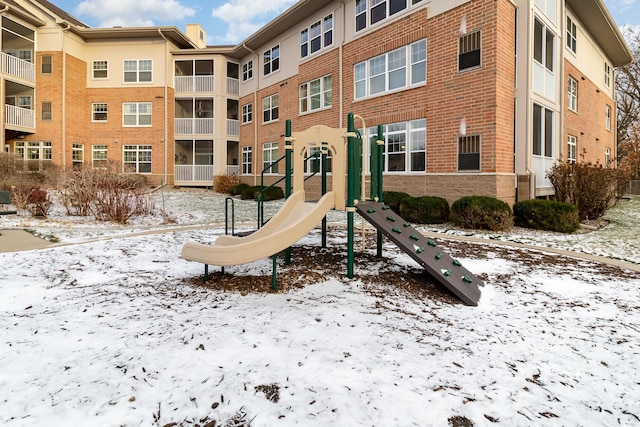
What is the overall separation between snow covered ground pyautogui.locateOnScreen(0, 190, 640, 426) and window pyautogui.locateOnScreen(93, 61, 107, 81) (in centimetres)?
2465

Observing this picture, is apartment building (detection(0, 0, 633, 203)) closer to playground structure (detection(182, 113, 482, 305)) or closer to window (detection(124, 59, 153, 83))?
window (detection(124, 59, 153, 83))

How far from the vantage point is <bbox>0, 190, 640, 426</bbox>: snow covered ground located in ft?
8.04

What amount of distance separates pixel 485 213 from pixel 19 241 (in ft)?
37.0

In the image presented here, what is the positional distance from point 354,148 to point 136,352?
13.0 ft

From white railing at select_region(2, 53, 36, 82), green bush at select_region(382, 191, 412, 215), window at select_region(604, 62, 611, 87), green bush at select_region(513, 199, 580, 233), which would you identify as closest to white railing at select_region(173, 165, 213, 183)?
white railing at select_region(2, 53, 36, 82)

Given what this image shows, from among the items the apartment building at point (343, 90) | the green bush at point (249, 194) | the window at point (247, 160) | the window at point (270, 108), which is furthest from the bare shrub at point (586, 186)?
the window at point (247, 160)

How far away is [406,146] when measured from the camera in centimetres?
1409

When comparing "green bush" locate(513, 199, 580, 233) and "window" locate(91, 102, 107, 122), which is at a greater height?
"window" locate(91, 102, 107, 122)

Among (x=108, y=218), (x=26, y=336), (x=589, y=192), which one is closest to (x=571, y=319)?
(x=26, y=336)

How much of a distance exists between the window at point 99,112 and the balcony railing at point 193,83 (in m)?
5.15

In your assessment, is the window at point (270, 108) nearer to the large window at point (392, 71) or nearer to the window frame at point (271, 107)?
the window frame at point (271, 107)

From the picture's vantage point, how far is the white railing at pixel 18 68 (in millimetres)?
22242

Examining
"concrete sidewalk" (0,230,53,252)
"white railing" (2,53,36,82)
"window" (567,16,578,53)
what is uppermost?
"white railing" (2,53,36,82)

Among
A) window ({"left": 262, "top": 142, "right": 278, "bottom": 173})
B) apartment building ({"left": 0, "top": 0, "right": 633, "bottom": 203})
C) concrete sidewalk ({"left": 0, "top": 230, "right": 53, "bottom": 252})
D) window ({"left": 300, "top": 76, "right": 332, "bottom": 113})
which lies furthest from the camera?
window ({"left": 262, "top": 142, "right": 278, "bottom": 173})
